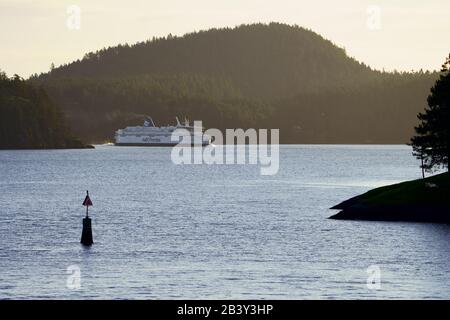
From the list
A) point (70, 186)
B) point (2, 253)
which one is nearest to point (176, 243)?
point (2, 253)

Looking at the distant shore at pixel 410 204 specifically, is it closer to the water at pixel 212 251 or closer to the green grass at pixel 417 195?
the green grass at pixel 417 195

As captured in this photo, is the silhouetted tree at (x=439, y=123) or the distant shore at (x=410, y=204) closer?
the distant shore at (x=410, y=204)

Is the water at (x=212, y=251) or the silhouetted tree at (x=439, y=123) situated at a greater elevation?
the silhouetted tree at (x=439, y=123)

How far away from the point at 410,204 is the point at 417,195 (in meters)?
1.53

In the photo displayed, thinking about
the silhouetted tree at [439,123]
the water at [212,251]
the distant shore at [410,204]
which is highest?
the silhouetted tree at [439,123]

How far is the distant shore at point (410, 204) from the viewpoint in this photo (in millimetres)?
87125

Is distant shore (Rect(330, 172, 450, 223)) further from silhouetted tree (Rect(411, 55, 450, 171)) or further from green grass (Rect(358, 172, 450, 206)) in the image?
silhouetted tree (Rect(411, 55, 450, 171))

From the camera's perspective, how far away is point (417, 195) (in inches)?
3526

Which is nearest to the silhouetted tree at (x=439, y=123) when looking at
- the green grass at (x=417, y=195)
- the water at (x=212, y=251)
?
the green grass at (x=417, y=195)

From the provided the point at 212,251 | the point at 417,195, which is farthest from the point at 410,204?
the point at 212,251

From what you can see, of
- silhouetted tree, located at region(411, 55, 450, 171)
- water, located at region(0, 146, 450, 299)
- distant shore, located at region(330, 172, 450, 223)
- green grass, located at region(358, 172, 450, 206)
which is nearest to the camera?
water, located at region(0, 146, 450, 299)

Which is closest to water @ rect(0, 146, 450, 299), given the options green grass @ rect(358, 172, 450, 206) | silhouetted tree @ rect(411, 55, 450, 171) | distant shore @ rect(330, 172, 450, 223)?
distant shore @ rect(330, 172, 450, 223)

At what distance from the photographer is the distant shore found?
87125 millimetres
